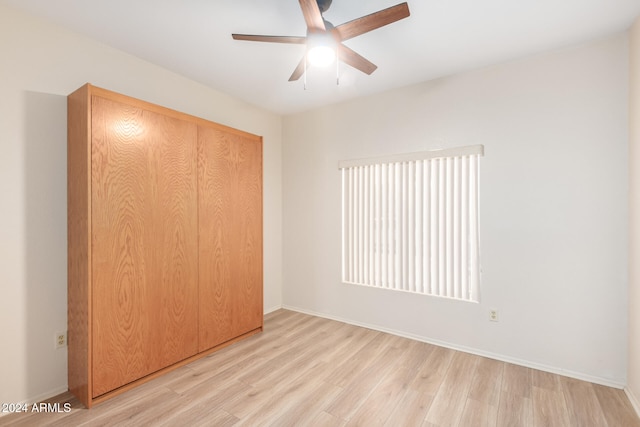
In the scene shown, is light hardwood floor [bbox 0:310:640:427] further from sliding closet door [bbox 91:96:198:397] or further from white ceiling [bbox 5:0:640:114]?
white ceiling [bbox 5:0:640:114]

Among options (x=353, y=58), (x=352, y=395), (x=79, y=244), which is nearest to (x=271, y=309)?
(x=352, y=395)

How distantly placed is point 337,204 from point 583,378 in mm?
2602

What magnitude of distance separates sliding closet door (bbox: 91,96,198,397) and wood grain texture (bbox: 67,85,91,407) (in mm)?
44

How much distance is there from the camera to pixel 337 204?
3.53 metres

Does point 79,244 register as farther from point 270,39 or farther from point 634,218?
point 634,218

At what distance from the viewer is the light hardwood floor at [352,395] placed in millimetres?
1815

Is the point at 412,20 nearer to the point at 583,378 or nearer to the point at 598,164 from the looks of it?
the point at 598,164

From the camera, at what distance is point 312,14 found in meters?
1.53

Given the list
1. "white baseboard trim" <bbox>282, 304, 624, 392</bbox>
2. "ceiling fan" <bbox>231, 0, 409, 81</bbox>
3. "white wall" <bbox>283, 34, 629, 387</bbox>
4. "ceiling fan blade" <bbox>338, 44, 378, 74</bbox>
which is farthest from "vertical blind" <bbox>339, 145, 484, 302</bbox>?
"ceiling fan" <bbox>231, 0, 409, 81</bbox>

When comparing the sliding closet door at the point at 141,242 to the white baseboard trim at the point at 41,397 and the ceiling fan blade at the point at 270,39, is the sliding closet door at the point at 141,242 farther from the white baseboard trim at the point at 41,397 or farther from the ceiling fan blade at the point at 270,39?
the ceiling fan blade at the point at 270,39

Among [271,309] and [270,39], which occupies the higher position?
[270,39]

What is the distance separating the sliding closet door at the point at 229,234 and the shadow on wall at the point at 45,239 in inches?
36.3

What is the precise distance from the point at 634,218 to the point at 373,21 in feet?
7.11

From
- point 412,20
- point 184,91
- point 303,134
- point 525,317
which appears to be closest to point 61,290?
point 184,91
